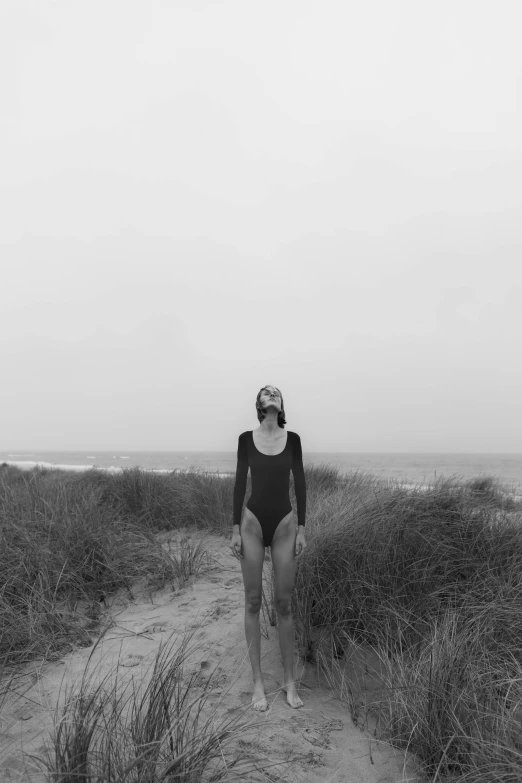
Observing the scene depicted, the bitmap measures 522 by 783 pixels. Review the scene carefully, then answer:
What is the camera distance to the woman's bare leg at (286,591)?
10.5 feet

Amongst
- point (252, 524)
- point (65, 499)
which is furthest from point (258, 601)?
point (65, 499)

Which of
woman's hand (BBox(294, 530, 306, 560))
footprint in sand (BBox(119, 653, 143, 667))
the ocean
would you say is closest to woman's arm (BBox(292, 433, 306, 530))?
woman's hand (BBox(294, 530, 306, 560))

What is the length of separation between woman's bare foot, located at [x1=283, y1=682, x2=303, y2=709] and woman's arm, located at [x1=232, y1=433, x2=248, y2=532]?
3.61 feet

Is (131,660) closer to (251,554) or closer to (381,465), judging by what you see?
(251,554)

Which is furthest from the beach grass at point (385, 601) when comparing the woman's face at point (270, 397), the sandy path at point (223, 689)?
the woman's face at point (270, 397)

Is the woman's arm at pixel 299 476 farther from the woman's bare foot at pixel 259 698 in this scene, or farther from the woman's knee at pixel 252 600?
the woman's bare foot at pixel 259 698

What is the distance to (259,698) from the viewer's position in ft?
10.1

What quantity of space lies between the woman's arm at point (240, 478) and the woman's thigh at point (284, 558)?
12.9 inches

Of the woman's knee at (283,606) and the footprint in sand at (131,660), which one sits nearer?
the woman's knee at (283,606)

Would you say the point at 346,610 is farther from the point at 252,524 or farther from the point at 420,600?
the point at 252,524

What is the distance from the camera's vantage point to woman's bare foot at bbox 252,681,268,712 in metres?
3.01

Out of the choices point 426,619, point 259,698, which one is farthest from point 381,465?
point 259,698

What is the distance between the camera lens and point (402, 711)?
265 cm

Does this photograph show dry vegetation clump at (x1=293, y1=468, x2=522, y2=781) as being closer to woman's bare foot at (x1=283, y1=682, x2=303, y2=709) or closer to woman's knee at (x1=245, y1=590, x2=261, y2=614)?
woman's bare foot at (x1=283, y1=682, x2=303, y2=709)
